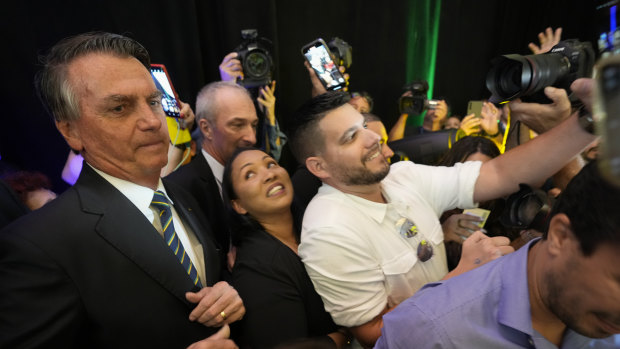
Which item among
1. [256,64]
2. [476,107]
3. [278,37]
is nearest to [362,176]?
[256,64]

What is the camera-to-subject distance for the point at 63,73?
3.04 feet

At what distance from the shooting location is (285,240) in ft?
4.93

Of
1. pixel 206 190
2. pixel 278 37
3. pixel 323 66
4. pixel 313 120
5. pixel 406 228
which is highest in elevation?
pixel 278 37

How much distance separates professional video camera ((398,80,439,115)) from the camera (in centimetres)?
317

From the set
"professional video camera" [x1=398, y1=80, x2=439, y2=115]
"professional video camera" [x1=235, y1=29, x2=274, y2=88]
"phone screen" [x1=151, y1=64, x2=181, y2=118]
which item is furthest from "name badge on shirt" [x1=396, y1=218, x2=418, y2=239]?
"professional video camera" [x1=398, y1=80, x2=439, y2=115]

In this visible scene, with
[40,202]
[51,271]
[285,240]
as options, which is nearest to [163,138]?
[51,271]

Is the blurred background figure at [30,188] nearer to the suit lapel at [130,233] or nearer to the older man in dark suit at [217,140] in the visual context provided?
the older man in dark suit at [217,140]

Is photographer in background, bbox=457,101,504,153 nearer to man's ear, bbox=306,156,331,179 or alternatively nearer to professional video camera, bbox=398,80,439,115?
professional video camera, bbox=398,80,439,115

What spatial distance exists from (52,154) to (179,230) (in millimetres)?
2111

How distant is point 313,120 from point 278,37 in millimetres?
2444

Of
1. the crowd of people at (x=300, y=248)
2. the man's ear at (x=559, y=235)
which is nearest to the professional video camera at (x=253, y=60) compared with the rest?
the crowd of people at (x=300, y=248)

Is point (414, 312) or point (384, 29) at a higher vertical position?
point (384, 29)

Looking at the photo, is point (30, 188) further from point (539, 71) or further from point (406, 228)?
point (539, 71)

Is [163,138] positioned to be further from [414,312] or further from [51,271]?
[414,312]
